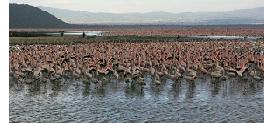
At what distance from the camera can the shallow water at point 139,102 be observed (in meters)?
15.4

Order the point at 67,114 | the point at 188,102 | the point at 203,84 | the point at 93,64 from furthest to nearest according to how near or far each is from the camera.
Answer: the point at 93,64 → the point at 203,84 → the point at 188,102 → the point at 67,114

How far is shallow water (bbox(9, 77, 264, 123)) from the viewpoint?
15.4 metres

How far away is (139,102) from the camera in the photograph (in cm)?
1858

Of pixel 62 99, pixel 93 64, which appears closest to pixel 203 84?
pixel 93 64

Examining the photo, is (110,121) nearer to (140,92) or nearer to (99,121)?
(99,121)

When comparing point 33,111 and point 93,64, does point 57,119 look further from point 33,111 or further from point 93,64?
point 93,64

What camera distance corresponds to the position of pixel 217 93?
21234 millimetres

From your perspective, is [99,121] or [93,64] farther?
[93,64]

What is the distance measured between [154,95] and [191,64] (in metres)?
9.11

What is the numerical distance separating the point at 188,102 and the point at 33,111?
6.25m
